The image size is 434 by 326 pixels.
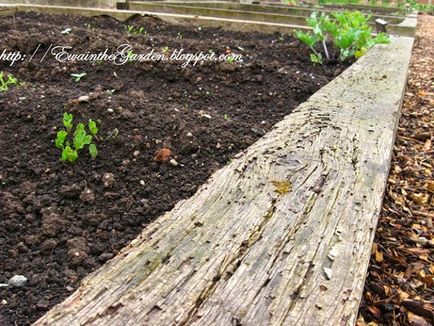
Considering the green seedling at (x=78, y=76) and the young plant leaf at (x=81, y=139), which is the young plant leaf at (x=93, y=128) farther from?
the green seedling at (x=78, y=76)

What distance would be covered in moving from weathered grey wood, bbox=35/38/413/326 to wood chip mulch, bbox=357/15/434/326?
458 mm

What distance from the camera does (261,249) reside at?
1.00 m

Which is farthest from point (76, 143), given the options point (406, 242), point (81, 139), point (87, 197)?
point (406, 242)

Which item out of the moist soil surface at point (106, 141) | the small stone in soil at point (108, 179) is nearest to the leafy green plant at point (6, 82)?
the moist soil surface at point (106, 141)

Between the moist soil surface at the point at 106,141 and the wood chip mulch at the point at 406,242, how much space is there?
0.68m

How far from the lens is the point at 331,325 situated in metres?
0.82

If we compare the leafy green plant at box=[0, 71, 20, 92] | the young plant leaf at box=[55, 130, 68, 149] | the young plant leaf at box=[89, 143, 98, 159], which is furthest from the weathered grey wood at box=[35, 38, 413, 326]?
the leafy green plant at box=[0, 71, 20, 92]

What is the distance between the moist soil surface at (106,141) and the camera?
1326 millimetres

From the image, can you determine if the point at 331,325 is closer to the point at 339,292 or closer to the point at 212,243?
the point at 339,292

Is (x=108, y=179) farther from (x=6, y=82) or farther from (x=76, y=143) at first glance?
(x=6, y=82)

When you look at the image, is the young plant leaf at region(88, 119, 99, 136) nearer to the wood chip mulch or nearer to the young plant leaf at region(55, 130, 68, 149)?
the young plant leaf at region(55, 130, 68, 149)

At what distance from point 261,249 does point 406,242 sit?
1100 millimetres

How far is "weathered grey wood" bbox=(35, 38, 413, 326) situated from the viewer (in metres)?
0.82

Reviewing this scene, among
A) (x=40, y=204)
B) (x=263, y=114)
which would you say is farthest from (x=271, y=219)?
(x=263, y=114)
